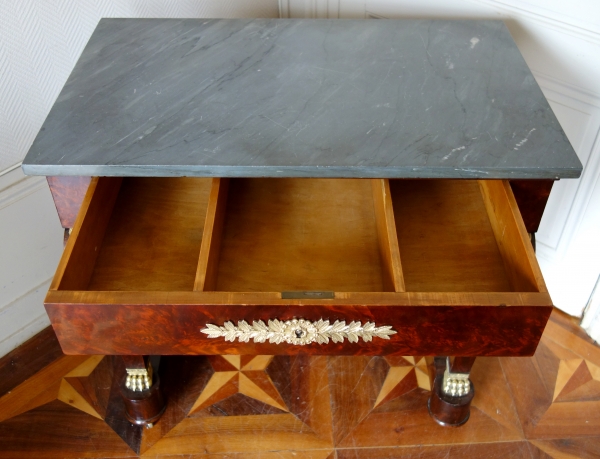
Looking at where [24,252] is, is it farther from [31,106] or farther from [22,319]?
[31,106]

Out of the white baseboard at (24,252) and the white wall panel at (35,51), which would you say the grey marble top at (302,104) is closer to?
the white wall panel at (35,51)

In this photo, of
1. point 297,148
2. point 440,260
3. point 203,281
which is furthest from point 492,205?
point 203,281

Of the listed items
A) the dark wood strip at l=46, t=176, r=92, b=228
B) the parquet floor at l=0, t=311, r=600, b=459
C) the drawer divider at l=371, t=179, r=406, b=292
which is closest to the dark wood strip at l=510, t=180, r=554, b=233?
the drawer divider at l=371, t=179, r=406, b=292

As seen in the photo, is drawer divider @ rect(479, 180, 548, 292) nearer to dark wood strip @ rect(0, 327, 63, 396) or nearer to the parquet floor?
the parquet floor

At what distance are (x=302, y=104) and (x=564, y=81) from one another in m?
0.49

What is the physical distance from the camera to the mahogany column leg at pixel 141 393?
951 mm

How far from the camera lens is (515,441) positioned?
1.03 m

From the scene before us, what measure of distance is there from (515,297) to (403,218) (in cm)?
28

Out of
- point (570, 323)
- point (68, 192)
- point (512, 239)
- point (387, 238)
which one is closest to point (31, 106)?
point (68, 192)

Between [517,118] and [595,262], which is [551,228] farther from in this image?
[517,118]

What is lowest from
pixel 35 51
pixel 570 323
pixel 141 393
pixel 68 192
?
pixel 570 323

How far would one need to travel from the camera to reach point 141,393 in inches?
38.7

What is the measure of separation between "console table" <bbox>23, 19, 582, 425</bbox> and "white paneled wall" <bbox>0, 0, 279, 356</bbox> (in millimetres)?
76

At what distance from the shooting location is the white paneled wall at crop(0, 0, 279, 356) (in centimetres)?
97
